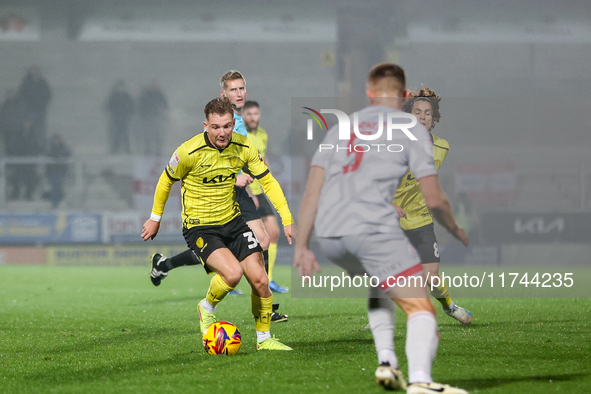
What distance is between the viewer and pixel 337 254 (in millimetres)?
3695

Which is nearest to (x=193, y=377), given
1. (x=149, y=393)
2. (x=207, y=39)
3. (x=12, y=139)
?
(x=149, y=393)

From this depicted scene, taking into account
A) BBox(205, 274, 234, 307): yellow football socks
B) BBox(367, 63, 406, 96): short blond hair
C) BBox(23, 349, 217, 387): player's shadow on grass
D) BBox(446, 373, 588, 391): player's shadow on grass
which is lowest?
BBox(23, 349, 217, 387): player's shadow on grass

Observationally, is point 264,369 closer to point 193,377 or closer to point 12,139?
point 193,377

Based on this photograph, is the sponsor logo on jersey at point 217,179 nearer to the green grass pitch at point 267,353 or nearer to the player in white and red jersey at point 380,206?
the green grass pitch at point 267,353

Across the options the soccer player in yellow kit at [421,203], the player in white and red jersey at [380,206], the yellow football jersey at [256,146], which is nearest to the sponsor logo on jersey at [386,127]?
the player in white and red jersey at [380,206]

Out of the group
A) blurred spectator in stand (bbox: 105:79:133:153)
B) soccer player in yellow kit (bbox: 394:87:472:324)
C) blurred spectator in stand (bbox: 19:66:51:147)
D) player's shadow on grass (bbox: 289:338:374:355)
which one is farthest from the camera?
blurred spectator in stand (bbox: 105:79:133:153)

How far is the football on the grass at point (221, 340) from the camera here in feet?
16.9

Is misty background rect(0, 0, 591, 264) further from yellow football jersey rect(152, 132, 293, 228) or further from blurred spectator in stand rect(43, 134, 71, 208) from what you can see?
yellow football jersey rect(152, 132, 293, 228)

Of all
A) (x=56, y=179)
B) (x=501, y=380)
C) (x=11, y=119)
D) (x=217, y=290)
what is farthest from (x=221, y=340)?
(x=11, y=119)

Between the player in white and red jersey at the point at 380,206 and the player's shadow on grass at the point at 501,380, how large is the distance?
51cm

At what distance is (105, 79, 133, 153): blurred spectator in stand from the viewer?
24203 mm

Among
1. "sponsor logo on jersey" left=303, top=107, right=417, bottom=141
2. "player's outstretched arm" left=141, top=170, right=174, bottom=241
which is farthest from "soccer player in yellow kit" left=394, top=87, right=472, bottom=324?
"sponsor logo on jersey" left=303, top=107, right=417, bottom=141

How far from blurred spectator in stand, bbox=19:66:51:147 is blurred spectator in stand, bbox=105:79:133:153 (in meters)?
2.22

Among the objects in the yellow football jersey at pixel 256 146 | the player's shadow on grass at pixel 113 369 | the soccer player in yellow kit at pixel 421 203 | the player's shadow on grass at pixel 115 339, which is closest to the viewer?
the player's shadow on grass at pixel 113 369
